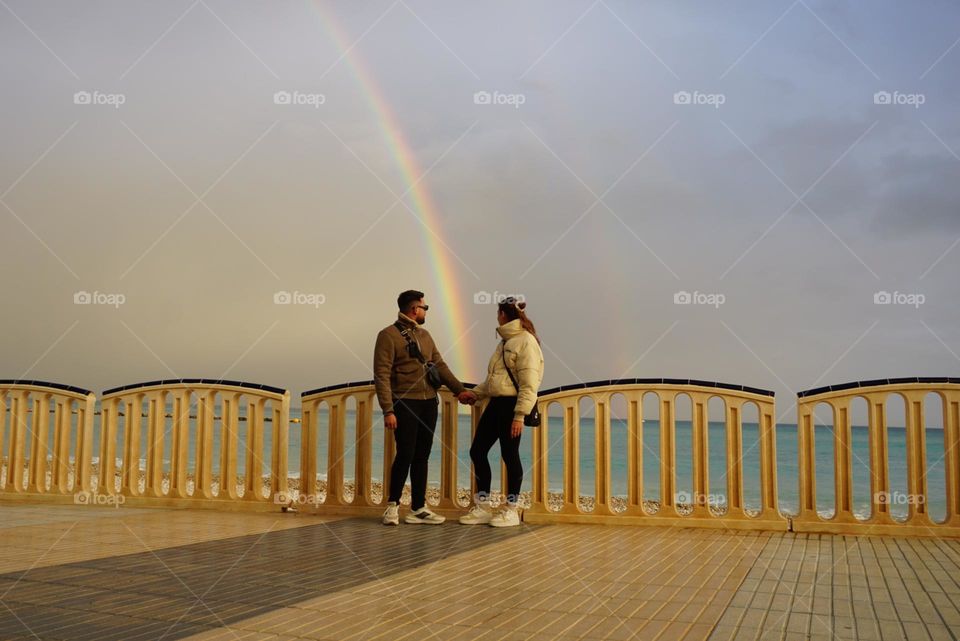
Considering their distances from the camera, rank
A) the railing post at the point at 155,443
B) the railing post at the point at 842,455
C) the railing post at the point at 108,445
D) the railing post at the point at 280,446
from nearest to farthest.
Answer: the railing post at the point at 842,455 < the railing post at the point at 280,446 < the railing post at the point at 155,443 < the railing post at the point at 108,445

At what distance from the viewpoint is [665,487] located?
7449 millimetres

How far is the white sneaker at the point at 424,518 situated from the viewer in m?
7.59

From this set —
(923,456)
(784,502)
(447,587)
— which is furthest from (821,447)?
(447,587)

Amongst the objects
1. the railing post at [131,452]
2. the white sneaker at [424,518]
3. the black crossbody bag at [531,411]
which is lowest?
the white sneaker at [424,518]

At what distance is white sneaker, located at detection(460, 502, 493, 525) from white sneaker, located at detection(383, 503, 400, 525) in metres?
0.57

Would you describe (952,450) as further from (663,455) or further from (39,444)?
(39,444)

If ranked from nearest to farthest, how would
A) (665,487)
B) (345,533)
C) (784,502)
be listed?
(345,533) → (665,487) → (784,502)

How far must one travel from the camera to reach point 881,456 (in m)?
7.07

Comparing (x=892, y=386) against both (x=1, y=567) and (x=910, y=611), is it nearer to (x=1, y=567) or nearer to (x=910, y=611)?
(x=910, y=611)

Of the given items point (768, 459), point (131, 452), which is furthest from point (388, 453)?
point (768, 459)

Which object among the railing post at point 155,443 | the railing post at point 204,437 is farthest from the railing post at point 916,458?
the railing post at point 155,443

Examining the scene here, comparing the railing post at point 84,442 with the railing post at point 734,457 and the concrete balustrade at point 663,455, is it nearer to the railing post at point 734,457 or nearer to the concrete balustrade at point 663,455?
the concrete balustrade at point 663,455

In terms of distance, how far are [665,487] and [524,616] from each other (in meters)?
3.72

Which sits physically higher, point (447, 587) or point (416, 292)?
point (416, 292)
